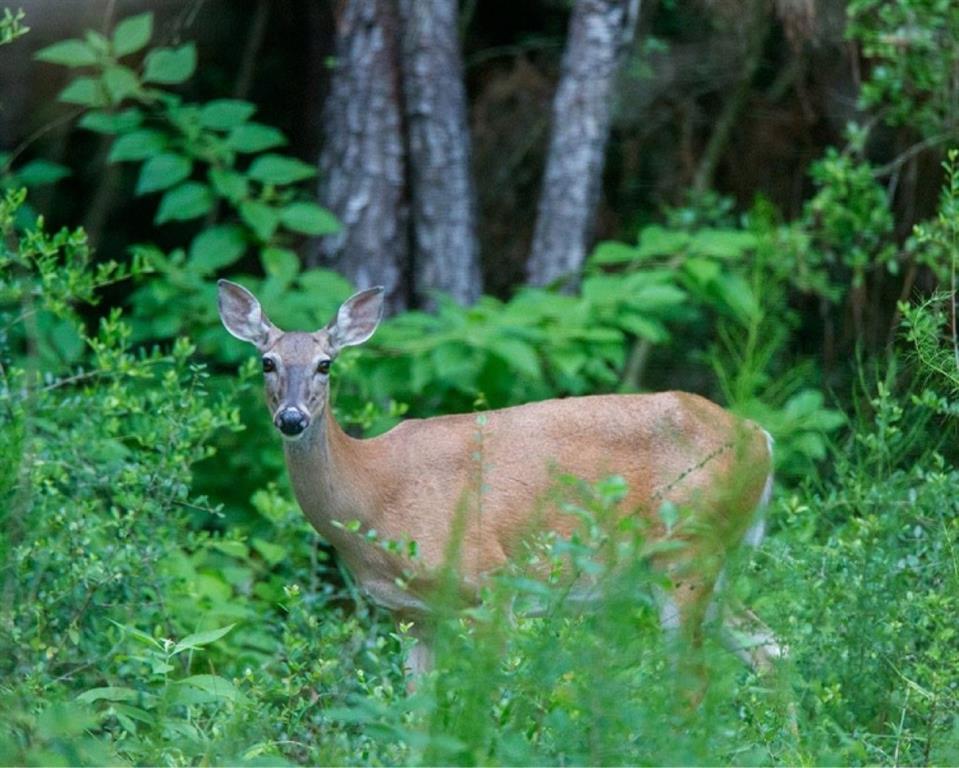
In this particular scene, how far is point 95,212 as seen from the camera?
1046 centimetres

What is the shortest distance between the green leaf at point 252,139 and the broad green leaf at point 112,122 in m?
0.54

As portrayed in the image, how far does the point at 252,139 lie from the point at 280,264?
0.68 meters

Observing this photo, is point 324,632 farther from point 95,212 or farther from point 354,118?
point 95,212

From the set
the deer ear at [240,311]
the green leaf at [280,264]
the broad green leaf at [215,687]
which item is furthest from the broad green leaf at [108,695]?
the green leaf at [280,264]

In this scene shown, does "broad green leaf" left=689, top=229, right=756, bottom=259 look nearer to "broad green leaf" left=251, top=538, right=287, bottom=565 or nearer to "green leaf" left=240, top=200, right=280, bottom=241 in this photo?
"green leaf" left=240, top=200, right=280, bottom=241

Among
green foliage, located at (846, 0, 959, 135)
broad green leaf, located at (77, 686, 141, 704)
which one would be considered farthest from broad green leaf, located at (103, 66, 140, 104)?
broad green leaf, located at (77, 686, 141, 704)

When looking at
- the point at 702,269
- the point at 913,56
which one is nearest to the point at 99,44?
the point at 702,269

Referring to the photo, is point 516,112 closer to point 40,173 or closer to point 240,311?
point 40,173

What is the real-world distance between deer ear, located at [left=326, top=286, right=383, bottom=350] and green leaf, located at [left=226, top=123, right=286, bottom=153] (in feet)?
6.66

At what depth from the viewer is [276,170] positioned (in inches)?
Answer: 336

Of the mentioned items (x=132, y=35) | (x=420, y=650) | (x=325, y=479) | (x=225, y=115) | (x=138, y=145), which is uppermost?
(x=132, y=35)

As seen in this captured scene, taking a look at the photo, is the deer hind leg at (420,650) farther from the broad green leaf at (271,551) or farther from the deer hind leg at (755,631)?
the deer hind leg at (755,631)

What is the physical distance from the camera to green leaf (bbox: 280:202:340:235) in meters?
8.42

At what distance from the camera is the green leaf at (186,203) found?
831cm
